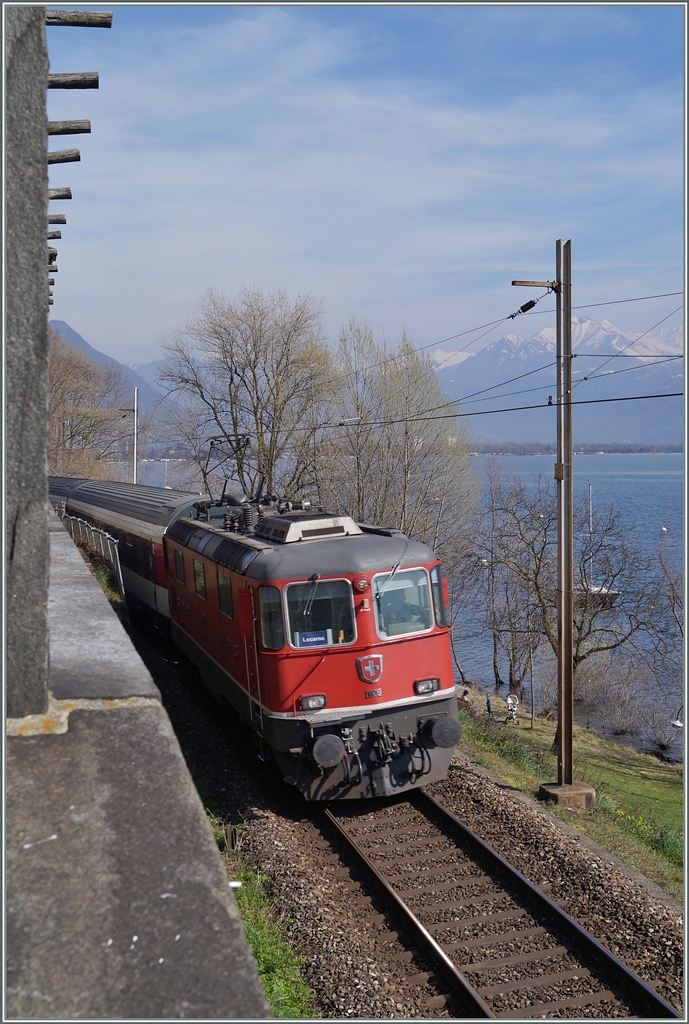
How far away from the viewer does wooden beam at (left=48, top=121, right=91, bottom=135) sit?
20.7 ft

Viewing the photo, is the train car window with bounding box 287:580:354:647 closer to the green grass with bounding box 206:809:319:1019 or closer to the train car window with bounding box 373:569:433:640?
the train car window with bounding box 373:569:433:640

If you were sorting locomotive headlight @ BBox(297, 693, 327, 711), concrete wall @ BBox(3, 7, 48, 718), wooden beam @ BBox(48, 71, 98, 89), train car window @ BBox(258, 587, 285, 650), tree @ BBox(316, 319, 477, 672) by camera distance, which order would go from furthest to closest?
tree @ BBox(316, 319, 477, 672) → train car window @ BBox(258, 587, 285, 650) → locomotive headlight @ BBox(297, 693, 327, 711) → wooden beam @ BBox(48, 71, 98, 89) → concrete wall @ BBox(3, 7, 48, 718)

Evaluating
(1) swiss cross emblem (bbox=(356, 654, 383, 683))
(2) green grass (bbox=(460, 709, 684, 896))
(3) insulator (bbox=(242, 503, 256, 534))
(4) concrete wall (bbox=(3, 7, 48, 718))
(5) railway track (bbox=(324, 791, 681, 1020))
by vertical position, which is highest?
(4) concrete wall (bbox=(3, 7, 48, 718))

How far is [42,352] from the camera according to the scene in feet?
8.23

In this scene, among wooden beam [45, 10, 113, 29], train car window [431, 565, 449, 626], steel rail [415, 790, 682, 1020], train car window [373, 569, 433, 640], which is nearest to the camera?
wooden beam [45, 10, 113, 29]

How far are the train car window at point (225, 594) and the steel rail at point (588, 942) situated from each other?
14.1ft

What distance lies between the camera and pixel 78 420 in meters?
58.3

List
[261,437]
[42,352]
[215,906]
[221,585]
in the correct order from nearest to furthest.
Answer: [215,906] < [42,352] < [221,585] < [261,437]

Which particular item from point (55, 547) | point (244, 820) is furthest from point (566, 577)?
point (55, 547)

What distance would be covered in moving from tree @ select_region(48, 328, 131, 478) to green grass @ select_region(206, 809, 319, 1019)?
4688cm

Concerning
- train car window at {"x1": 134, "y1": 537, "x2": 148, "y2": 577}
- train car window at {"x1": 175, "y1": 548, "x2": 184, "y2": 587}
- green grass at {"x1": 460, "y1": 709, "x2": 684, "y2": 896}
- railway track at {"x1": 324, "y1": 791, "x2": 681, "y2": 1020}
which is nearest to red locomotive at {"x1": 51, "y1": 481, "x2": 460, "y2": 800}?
railway track at {"x1": 324, "y1": 791, "x2": 681, "y2": 1020}

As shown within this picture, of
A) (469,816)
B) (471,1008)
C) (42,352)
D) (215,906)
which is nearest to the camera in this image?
(215,906)

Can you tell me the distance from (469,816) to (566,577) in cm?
513

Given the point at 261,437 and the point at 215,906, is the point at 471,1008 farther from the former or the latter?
the point at 261,437
